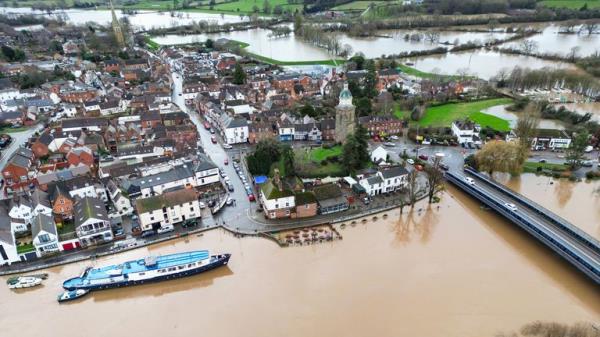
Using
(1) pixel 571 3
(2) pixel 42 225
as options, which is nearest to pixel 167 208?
(2) pixel 42 225

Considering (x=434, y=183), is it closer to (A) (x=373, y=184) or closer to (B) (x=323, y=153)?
(A) (x=373, y=184)

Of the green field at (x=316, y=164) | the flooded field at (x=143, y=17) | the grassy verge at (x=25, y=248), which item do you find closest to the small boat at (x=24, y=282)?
the grassy verge at (x=25, y=248)

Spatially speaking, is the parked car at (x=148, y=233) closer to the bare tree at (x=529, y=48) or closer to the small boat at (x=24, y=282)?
the small boat at (x=24, y=282)

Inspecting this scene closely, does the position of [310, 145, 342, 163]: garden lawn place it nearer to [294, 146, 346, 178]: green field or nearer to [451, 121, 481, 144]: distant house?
[294, 146, 346, 178]: green field

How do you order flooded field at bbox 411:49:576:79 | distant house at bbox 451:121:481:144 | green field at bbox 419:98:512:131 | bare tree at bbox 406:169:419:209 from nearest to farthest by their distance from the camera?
bare tree at bbox 406:169:419:209 < distant house at bbox 451:121:481:144 < green field at bbox 419:98:512:131 < flooded field at bbox 411:49:576:79

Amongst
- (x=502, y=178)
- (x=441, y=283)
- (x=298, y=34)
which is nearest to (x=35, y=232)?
(x=441, y=283)

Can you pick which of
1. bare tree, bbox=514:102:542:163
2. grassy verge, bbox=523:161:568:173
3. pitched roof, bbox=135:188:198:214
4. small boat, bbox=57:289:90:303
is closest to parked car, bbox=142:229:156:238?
pitched roof, bbox=135:188:198:214

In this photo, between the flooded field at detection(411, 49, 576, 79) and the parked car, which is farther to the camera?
the flooded field at detection(411, 49, 576, 79)
